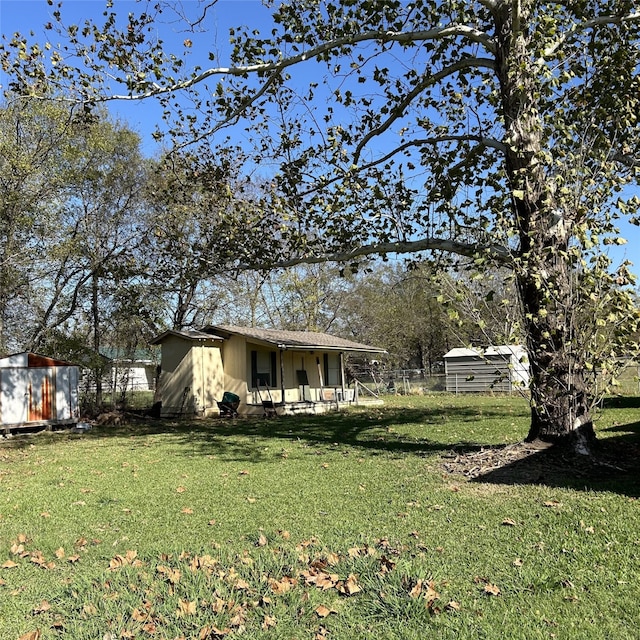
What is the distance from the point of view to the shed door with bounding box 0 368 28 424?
51.0 feet

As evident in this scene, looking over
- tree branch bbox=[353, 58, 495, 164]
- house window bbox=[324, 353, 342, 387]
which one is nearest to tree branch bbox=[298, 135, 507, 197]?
tree branch bbox=[353, 58, 495, 164]

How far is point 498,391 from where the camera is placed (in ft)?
94.0

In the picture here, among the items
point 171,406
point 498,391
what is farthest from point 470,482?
point 498,391

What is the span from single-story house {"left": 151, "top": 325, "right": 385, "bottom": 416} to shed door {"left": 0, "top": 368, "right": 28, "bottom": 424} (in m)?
5.50

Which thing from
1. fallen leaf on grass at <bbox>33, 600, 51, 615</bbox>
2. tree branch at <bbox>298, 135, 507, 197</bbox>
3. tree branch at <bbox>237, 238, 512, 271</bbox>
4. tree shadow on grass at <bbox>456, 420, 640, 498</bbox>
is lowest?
tree shadow on grass at <bbox>456, 420, 640, 498</bbox>

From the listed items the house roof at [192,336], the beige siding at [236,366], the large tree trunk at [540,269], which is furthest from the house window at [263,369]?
the large tree trunk at [540,269]

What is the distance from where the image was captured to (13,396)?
1575 cm

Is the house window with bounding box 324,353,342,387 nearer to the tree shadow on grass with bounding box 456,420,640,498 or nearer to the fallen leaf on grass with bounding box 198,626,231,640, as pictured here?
the tree shadow on grass with bounding box 456,420,640,498

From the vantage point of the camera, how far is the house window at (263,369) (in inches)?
824

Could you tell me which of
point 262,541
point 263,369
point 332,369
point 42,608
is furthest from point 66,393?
point 42,608

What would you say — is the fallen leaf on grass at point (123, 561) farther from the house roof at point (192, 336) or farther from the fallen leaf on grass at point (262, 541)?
the house roof at point (192, 336)

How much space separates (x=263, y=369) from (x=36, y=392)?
7.86m

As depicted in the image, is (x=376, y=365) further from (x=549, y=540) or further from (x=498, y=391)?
(x=549, y=540)

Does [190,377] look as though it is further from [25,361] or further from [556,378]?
[556,378]
